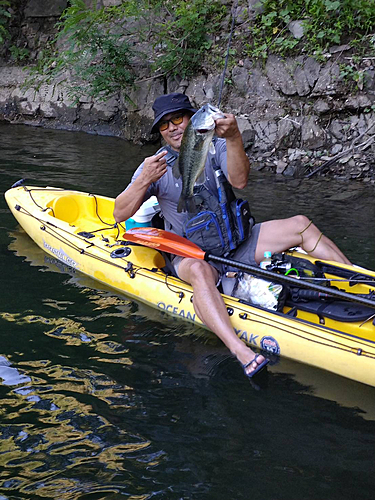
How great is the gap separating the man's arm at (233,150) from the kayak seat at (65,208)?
293 centimetres

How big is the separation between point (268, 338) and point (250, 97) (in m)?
7.19

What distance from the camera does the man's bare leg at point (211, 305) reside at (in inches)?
167

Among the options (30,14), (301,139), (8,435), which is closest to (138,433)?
(8,435)

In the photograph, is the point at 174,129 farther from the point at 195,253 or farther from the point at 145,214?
the point at 145,214

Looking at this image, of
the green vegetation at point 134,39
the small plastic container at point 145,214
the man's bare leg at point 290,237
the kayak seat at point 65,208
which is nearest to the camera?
the man's bare leg at point 290,237

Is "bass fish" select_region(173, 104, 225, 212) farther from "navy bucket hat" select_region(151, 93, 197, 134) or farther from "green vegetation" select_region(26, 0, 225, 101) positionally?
"green vegetation" select_region(26, 0, 225, 101)

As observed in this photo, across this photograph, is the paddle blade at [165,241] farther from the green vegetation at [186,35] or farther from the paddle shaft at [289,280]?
the green vegetation at [186,35]

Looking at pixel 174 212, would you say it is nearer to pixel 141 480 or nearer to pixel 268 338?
pixel 268 338

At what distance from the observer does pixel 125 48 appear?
11.8 meters

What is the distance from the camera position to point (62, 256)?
6188 millimetres

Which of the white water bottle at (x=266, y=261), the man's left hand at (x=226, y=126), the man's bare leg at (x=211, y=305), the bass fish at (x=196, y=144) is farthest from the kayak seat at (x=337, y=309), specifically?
the man's left hand at (x=226, y=126)

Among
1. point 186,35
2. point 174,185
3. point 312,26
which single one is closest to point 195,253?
point 174,185

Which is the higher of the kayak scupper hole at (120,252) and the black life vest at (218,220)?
the black life vest at (218,220)

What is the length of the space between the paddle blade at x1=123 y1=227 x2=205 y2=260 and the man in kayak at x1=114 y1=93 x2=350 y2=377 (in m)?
0.09
